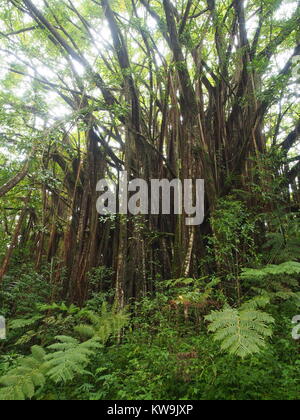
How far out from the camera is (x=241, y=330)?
176cm

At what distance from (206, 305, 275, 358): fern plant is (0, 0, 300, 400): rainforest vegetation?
11 millimetres

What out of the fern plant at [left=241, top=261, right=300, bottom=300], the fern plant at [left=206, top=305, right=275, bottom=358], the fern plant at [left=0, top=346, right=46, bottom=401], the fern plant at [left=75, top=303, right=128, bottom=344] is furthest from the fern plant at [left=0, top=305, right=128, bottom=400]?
the fern plant at [left=241, top=261, right=300, bottom=300]

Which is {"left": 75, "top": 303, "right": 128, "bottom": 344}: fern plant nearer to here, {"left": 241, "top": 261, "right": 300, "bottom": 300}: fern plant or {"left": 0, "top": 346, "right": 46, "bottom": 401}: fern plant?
{"left": 0, "top": 346, "right": 46, "bottom": 401}: fern plant

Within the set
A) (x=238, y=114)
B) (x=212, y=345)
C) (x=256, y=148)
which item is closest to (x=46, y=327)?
(x=212, y=345)

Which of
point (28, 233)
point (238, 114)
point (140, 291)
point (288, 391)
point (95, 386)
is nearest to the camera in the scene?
point (288, 391)

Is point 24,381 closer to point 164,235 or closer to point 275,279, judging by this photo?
point 275,279

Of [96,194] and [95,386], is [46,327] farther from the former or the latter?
[96,194]

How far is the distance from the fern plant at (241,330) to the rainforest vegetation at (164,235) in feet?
0.03

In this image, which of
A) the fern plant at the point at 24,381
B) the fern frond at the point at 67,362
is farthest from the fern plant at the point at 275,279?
the fern plant at the point at 24,381

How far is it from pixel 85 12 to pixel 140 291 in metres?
4.54

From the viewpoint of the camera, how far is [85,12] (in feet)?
15.0

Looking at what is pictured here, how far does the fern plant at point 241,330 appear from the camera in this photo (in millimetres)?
1600

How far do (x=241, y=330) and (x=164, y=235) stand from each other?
2222 mm

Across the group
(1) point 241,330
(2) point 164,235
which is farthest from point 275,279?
(2) point 164,235
